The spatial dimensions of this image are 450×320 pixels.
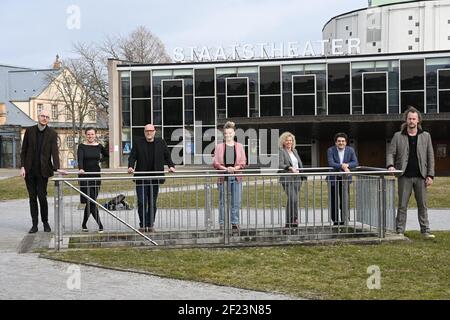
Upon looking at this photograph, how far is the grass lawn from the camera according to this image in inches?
268

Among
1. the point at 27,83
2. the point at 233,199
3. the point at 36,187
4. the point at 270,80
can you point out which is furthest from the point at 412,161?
the point at 27,83

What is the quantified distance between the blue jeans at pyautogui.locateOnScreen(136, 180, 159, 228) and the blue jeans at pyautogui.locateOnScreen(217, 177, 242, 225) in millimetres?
1063

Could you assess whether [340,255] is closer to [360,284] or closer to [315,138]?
[360,284]

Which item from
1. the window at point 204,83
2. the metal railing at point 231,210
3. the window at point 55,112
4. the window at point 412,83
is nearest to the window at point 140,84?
the window at point 204,83

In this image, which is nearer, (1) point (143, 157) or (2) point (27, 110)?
(1) point (143, 157)

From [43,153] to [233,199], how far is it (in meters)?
3.77

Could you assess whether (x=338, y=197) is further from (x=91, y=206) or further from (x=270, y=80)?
(x=270, y=80)

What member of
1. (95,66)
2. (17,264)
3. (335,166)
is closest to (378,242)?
(335,166)

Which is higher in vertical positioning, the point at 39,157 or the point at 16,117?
the point at 16,117

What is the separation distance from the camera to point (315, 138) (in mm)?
46281

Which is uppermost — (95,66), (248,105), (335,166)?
(95,66)

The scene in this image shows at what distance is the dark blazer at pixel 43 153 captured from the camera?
36.6 ft

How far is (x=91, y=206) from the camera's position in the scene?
10.0 metres
